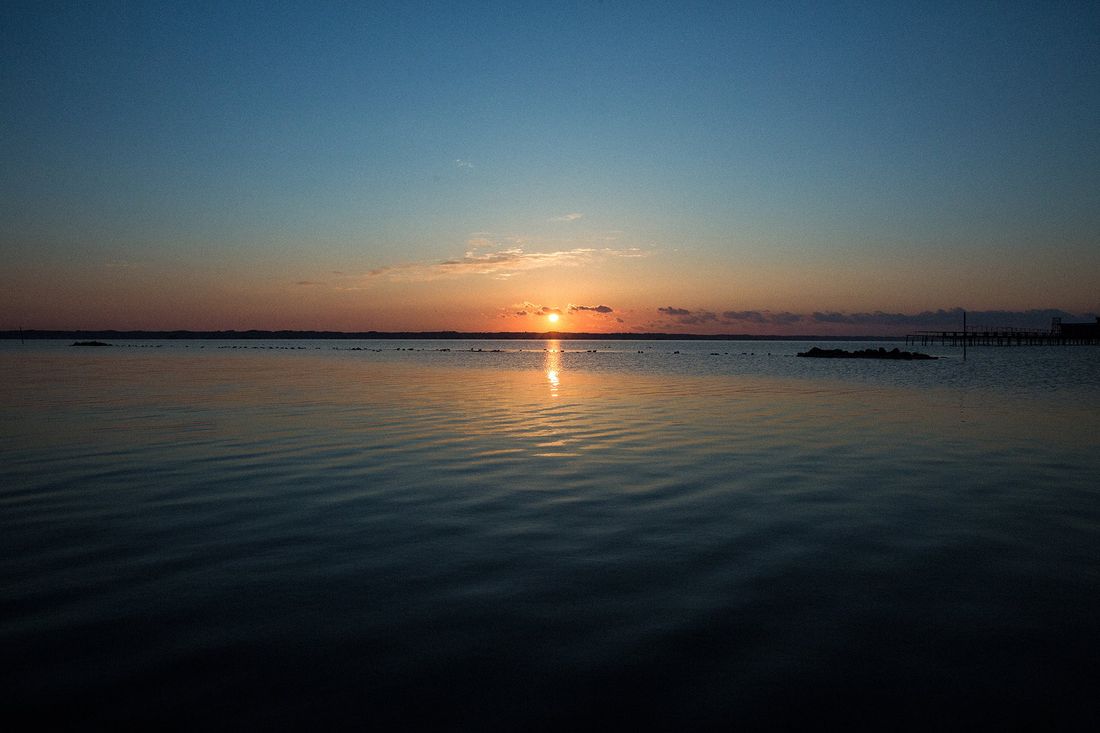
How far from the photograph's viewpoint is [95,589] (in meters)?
7.00

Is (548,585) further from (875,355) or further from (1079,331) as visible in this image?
(1079,331)

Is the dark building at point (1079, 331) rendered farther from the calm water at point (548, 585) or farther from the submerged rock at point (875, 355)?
the calm water at point (548, 585)

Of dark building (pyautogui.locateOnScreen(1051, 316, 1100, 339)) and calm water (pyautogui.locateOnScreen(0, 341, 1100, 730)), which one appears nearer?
calm water (pyautogui.locateOnScreen(0, 341, 1100, 730))

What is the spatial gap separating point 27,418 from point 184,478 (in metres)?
14.1

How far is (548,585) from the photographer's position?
7211 millimetres

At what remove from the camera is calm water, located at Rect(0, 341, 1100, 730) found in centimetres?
493

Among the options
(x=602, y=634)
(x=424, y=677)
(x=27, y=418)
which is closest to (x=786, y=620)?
(x=602, y=634)

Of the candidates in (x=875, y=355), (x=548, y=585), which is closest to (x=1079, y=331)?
(x=875, y=355)

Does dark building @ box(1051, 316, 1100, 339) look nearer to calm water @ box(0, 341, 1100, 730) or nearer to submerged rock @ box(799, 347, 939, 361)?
submerged rock @ box(799, 347, 939, 361)

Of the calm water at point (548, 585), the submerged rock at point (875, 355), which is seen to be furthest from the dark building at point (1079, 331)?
the calm water at point (548, 585)

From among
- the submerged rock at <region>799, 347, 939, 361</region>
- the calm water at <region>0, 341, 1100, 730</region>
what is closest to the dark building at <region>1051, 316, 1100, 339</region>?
the submerged rock at <region>799, 347, 939, 361</region>

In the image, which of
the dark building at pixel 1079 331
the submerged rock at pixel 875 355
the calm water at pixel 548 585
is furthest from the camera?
the dark building at pixel 1079 331

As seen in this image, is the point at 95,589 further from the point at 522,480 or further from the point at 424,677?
the point at 522,480

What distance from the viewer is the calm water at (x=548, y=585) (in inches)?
194
